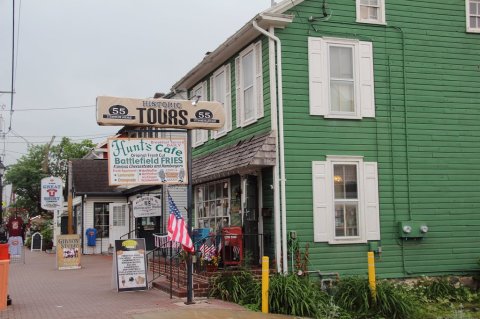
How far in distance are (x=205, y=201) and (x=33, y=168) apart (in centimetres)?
4349

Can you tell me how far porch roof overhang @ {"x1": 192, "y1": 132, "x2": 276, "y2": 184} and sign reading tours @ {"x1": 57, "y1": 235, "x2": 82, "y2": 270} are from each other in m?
6.38

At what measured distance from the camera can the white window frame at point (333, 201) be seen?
1333cm

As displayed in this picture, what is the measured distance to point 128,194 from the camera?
2875cm

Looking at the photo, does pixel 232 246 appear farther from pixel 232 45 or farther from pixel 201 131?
pixel 201 131

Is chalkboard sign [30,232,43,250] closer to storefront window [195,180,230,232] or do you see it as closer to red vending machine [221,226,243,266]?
storefront window [195,180,230,232]

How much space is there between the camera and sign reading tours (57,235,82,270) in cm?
2042

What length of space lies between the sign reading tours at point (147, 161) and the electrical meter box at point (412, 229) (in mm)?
5392

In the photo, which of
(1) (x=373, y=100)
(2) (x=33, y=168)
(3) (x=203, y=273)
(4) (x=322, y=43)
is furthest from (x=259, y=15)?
(2) (x=33, y=168)

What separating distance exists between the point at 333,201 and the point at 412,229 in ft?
6.69

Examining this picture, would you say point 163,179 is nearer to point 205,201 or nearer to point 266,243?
point 266,243

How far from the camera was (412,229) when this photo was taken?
13.8 meters

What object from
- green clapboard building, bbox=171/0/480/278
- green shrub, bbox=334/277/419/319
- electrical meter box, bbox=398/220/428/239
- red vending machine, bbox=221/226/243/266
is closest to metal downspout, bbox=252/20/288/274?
green clapboard building, bbox=171/0/480/278

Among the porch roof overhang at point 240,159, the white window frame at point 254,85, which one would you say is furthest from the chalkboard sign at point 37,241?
the white window frame at point 254,85

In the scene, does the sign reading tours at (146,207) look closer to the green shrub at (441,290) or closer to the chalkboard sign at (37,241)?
the green shrub at (441,290)
